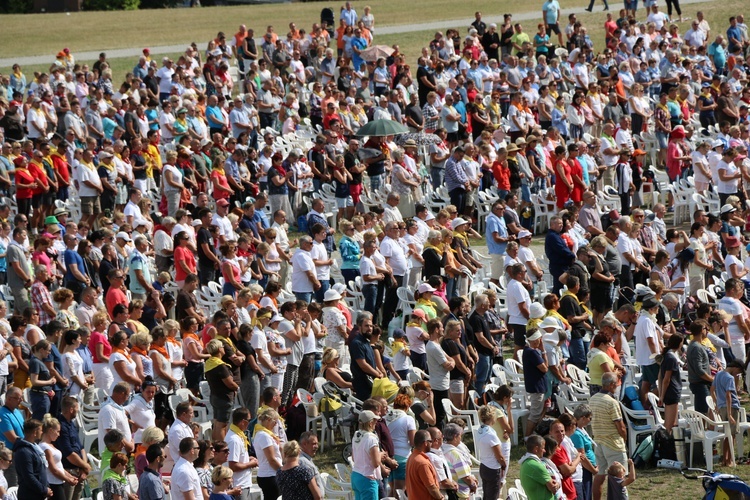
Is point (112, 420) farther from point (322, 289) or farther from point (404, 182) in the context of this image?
point (404, 182)

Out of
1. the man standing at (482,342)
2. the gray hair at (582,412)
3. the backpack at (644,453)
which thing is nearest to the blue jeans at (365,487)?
Answer: the gray hair at (582,412)

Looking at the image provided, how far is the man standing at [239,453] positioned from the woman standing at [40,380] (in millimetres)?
2513

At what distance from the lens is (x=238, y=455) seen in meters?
11.3

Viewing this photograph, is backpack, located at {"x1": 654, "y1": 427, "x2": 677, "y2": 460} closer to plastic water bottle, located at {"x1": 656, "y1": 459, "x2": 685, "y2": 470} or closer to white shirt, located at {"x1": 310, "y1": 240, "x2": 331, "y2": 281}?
plastic water bottle, located at {"x1": 656, "y1": 459, "x2": 685, "y2": 470}

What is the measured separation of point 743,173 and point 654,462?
29.5 ft

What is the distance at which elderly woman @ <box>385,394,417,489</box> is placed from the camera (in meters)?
11.7

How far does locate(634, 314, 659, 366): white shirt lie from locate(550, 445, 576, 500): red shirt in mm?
2888

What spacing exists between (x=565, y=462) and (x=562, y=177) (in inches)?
386

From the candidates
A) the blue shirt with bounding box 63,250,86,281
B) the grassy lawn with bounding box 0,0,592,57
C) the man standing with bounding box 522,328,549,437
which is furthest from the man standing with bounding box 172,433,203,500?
the grassy lawn with bounding box 0,0,592,57

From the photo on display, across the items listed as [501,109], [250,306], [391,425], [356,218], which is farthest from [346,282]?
[501,109]

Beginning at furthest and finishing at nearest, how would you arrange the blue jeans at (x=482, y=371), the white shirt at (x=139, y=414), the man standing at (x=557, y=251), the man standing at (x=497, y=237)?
the man standing at (x=497, y=237) < the man standing at (x=557, y=251) < the blue jeans at (x=482, y=371) < the white shirt at (x=139, y=414)

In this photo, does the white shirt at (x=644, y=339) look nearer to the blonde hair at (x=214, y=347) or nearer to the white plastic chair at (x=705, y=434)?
the white plastic chair at (x=705, y=434)

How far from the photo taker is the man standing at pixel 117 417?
38.7 feet

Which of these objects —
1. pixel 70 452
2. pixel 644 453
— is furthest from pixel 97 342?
pixel 644 453
